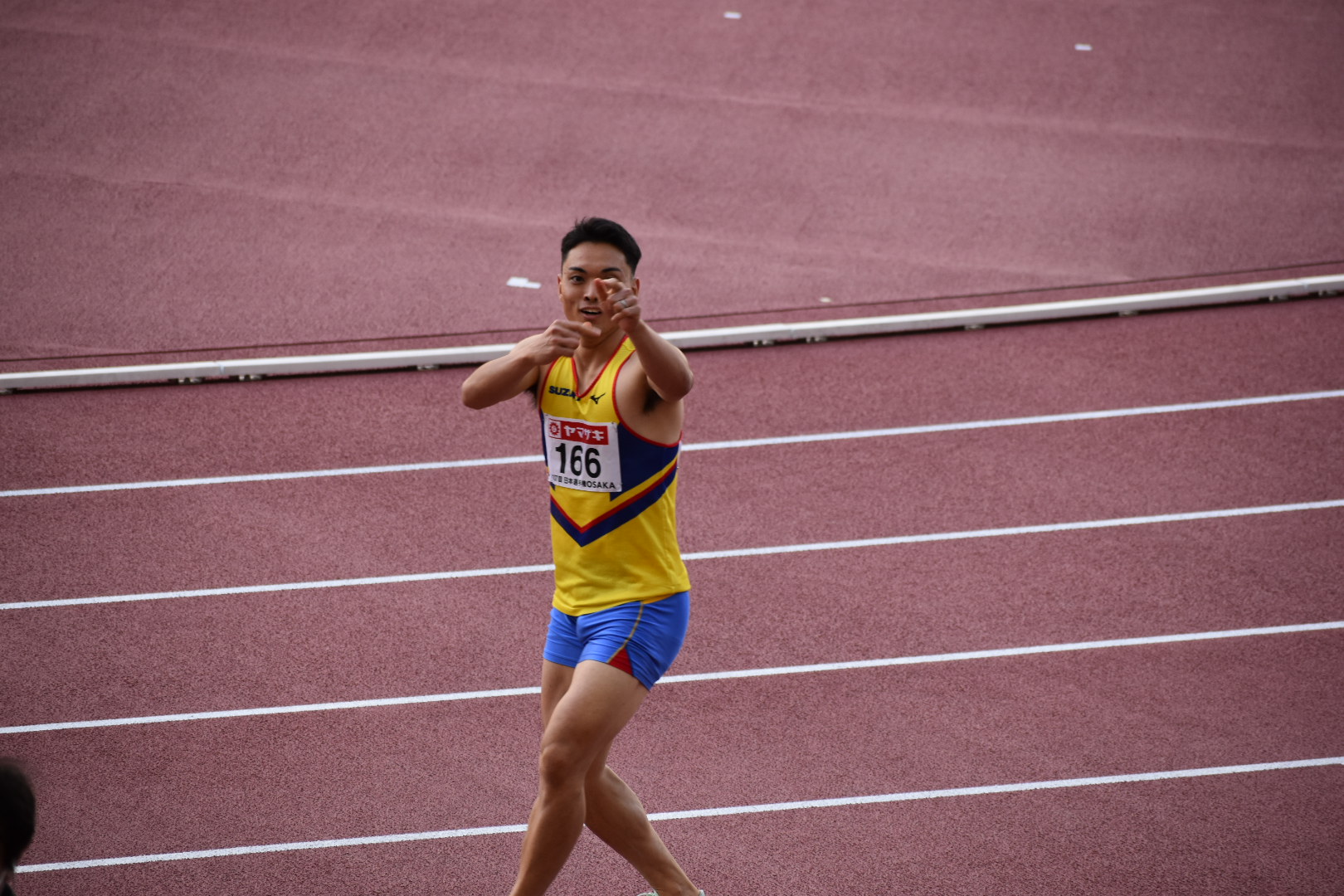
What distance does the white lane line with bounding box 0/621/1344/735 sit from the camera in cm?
524

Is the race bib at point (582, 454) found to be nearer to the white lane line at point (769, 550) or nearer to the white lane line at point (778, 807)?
the white lane line at point (778, 807)

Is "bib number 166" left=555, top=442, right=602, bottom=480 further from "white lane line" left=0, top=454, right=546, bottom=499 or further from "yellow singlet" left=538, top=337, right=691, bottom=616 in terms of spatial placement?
"white lane line" left=0, top=454, right=546, bottom=499

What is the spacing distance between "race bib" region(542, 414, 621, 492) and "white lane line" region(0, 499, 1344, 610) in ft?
7.61

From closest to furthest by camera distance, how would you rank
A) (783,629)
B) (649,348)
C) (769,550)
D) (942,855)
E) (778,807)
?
(649,348) → (942,855) → (778,807) → (783,629) → (769,550)

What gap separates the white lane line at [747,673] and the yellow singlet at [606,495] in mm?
1712

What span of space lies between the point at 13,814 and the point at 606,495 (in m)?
1.74

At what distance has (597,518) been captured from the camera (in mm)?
3740

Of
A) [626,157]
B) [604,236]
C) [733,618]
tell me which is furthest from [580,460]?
[626,157]

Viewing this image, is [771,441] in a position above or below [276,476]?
above

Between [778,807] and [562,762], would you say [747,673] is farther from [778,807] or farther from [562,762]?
[562,762]

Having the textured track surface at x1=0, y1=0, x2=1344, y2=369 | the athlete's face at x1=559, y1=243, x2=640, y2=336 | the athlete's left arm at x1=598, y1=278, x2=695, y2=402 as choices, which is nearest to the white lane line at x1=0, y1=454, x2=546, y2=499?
the textured track surface at x1=0, y1=0, x2=1344, y2=369

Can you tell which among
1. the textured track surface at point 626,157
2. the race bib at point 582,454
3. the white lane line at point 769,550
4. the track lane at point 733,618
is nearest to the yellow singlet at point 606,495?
the race bib at point 582,454

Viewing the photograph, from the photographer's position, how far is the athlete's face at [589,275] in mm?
3625

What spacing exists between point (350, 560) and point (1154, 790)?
3581mm
